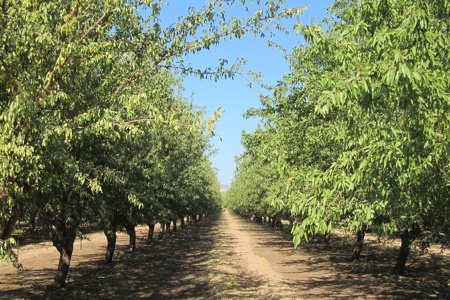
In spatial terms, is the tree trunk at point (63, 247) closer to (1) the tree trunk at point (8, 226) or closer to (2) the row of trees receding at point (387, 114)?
(1) the tree trunk at point (8, 226)

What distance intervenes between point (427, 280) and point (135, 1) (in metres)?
19.4

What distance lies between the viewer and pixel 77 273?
Answer: 79.6 ft

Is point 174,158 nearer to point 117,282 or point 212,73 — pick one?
point 117,282

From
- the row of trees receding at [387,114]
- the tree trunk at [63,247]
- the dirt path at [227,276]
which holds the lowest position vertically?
the dirt path at [227,276]

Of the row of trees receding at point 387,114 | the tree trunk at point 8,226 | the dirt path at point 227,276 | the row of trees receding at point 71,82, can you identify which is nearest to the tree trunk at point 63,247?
the dirt path at point 227,276

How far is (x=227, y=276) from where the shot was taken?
73.6 ft

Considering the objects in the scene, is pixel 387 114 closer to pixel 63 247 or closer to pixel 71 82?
pixel 71 82

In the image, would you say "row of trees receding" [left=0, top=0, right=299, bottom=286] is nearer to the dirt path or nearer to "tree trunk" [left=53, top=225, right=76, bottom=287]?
"tree trunk" [left=53, top=225, right=76, bottom=287]

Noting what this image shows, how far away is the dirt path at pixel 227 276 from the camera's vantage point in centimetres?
1825

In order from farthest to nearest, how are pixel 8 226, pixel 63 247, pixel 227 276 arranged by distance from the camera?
1. pixel 227 276
2. pixel 63 247
3. pixel 8 226

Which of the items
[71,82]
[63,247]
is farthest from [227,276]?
[71,82]

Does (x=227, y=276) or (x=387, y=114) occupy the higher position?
(x=387, y=114)

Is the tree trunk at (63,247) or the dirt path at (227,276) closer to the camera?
the tree trunk at (63,247)

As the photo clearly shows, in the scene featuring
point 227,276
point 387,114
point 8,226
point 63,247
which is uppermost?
point 387,114
